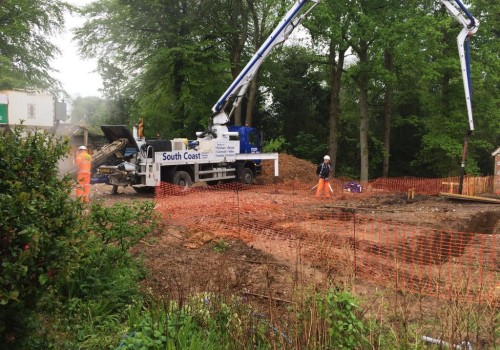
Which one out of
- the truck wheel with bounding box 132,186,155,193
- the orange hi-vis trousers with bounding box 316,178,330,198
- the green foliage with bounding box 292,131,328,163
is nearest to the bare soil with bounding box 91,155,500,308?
the orange hi-vis trousers with bounding box 316,178,330,198

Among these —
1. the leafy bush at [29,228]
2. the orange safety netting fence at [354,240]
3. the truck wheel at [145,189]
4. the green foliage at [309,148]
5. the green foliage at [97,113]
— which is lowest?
the orange safety netting fence at [354,240]

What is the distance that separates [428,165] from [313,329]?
29.3 meters

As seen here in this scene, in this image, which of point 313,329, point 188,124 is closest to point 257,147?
point 188,124

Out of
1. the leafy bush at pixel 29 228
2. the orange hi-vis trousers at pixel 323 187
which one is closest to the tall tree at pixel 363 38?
the orange hi-vis trousers at pixel 323 187

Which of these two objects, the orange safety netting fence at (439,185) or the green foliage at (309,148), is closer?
the orange safety netting fence at (439,185)

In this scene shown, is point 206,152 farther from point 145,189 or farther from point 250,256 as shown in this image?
point 250,256

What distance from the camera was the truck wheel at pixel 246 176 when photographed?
791 inches

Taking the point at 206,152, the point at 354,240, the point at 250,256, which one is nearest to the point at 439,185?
the point at 206,152

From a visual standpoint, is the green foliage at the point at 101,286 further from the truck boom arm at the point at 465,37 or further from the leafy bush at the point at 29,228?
the truck boom arm at the point at 465,37

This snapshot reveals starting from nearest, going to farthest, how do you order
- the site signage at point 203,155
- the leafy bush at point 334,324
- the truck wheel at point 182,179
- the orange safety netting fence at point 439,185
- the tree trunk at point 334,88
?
the leafy bush at point 334,324 → the site signage at point 203,155 → the truck wheel at point 182,179 → the orange safety netting fence at point 439,185 → the tree trunk at point 334,88

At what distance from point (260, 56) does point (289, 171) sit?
701 centimetres

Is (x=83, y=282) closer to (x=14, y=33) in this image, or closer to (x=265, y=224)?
(x=265, y=224)

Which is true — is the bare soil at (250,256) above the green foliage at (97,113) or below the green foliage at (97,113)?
below

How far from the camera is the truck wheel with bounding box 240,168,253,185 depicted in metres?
20.1
